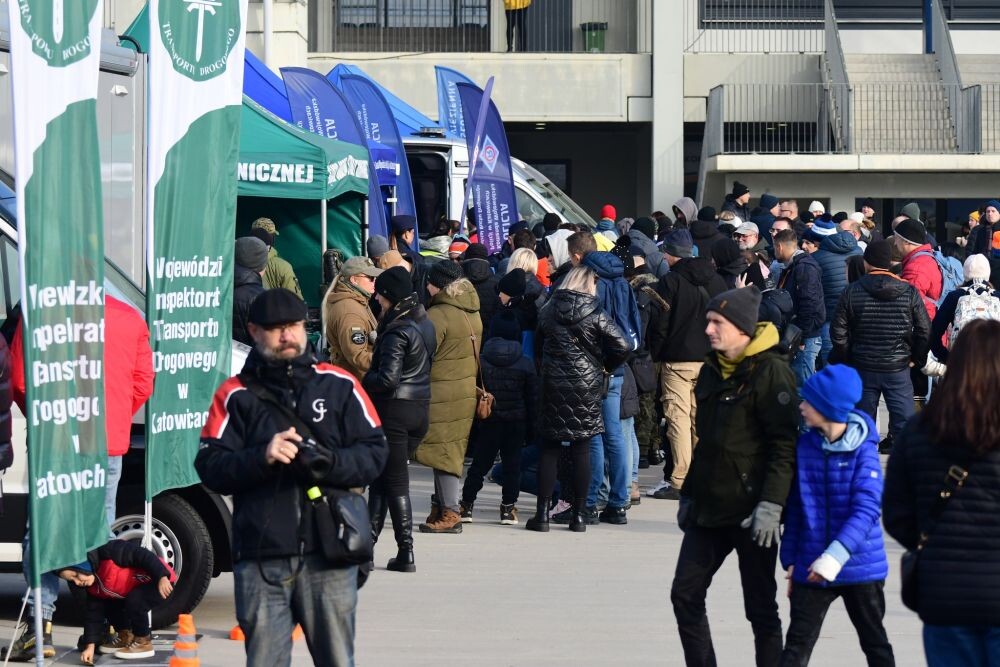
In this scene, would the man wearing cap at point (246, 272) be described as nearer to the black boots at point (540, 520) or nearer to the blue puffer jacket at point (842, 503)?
the black boots at point (540, 520)

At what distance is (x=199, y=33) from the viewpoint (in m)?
7.81

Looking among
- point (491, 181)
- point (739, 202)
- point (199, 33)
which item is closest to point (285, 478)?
point (199, 33)

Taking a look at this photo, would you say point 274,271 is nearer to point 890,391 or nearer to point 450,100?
point 890,391

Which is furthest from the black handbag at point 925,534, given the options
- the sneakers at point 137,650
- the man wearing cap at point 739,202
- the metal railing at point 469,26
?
the metal railing at point 469,26

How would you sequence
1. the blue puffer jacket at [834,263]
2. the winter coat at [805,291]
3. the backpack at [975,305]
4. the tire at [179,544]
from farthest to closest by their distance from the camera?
the blue puffer jacket at [834,263] < the winter coat at [805,291] < the backpack at [975,305] < the tire at [179,544]

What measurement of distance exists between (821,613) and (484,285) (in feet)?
24.4

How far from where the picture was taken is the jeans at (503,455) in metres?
11.2

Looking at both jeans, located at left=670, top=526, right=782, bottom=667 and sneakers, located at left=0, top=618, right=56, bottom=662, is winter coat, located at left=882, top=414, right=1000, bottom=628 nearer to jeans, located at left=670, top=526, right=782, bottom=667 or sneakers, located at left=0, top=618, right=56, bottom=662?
jeans, located at left=670, top=526, right=782, bottom=667

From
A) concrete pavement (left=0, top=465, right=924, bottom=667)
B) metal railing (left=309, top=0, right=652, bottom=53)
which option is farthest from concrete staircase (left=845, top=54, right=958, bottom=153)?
concrete pavement (left=0, top=465, right=924, bottom=667)

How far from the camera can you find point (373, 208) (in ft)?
54.0

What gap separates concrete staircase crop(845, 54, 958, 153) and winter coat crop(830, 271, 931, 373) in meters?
18.1

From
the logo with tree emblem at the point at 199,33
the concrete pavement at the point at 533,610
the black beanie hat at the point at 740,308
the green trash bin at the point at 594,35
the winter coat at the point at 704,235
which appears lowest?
the concrete pavement at the point at 533,610

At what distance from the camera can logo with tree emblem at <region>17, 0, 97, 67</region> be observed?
20.9 ft

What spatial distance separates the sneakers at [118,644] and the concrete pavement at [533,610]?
0.27ft
